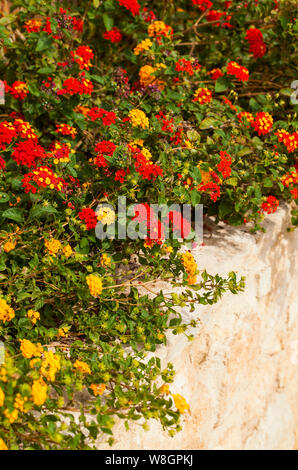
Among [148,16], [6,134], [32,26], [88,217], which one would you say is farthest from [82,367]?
[148,16]

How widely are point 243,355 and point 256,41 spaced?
1588 millimetres

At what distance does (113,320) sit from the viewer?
165 centimetres

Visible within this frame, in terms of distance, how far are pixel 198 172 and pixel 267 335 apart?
36.4 inches

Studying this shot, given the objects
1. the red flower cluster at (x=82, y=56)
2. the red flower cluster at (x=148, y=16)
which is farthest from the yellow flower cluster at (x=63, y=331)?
the red flower cluster at (x=148, y=16)

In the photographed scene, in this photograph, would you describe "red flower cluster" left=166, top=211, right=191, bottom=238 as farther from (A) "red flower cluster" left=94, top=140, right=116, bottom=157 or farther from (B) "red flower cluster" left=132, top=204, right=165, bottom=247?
(A) "red flower cluster" left=94, top=140, right=116, bottom=157

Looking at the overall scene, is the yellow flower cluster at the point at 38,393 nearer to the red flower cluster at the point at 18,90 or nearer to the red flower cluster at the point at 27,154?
the red flower cluster at the point at 27,154

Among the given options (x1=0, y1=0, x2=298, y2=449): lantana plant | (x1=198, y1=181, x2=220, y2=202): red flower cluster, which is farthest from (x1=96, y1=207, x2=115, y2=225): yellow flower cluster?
(x1=198, y1=181, x2=220, y2=202): red flower cluster

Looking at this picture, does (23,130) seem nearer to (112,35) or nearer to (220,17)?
(112,35)

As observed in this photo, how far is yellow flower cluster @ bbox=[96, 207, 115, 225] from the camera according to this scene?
5.35 feet

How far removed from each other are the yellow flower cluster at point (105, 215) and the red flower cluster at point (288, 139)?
941mm

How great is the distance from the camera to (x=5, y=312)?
1485 millimetres

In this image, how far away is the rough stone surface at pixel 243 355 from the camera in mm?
1881

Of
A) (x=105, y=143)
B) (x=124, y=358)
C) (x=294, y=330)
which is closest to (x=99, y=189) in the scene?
(x=105, y=143)

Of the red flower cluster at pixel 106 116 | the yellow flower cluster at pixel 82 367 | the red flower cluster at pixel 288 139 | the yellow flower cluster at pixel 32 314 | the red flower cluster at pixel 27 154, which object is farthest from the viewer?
the red flower cluster at pixel 288 139
